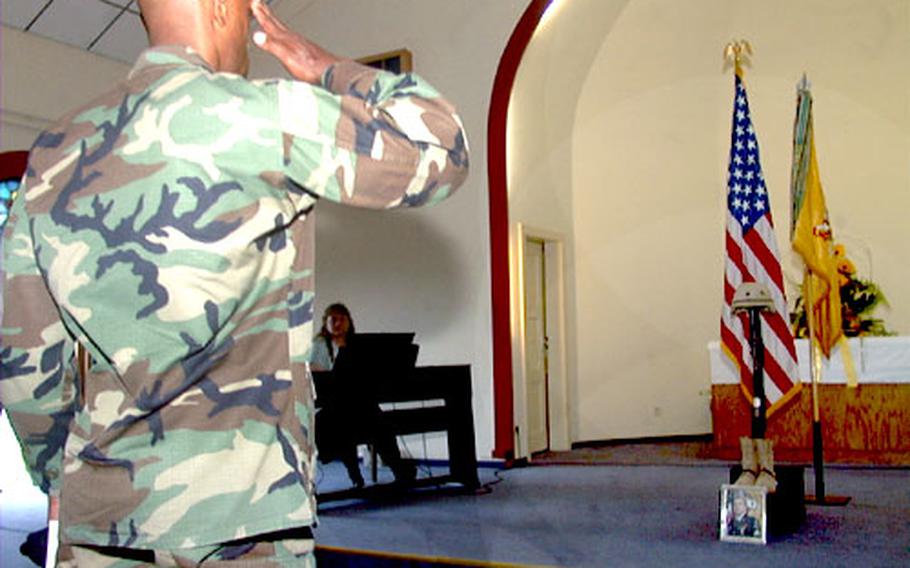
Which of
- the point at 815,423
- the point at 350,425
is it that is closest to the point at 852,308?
the point at 815,423

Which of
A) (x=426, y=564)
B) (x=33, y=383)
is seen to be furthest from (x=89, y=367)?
(x=426, y=564)

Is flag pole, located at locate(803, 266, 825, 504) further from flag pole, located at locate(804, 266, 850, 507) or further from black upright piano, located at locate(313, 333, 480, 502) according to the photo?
black upright piano, located at locate(313, 333, 480, 502)

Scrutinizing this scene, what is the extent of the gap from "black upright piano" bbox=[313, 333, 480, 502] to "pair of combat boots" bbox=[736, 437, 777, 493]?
6.12ft

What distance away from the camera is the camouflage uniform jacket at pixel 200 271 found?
0.83 m

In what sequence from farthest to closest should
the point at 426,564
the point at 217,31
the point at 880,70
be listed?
1. the point at 880,70
2. the point at 426,564
3. the point at 217,31

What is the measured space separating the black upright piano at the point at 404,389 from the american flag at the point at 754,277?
1.72 meters

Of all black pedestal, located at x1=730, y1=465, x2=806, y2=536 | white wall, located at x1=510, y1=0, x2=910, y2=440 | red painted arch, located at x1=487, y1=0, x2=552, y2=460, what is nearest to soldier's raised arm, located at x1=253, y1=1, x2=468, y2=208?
black pedestal, located at x1=730, y1=465, x2=806, y2=536

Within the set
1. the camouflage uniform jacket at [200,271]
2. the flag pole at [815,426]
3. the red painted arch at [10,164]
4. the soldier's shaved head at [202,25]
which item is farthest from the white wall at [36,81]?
the camouflage uniform jacket at [200,271]

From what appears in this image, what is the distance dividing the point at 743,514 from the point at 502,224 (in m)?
3.33

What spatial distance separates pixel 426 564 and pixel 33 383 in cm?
284

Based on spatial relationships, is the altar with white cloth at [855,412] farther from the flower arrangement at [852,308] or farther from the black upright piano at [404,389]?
the black upright piano at [404,389]

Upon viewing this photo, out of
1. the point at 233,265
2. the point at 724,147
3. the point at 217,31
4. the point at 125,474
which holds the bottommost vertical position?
the point at 125,474

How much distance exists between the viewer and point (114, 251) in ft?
2.78

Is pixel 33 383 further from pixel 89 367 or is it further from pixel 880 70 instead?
pixel 880 70
